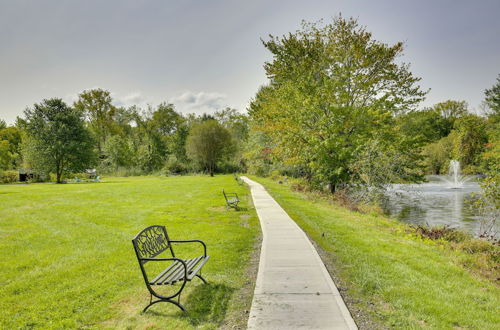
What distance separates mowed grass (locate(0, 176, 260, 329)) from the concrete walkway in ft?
1.08

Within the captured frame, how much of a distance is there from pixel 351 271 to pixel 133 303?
13.9 ft

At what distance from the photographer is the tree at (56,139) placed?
3147 cm

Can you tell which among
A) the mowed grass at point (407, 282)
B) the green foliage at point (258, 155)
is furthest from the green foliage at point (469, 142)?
the mowed grass at point (407, 282)

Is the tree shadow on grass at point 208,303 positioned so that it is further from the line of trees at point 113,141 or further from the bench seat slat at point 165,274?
the line of trees at point 113,141

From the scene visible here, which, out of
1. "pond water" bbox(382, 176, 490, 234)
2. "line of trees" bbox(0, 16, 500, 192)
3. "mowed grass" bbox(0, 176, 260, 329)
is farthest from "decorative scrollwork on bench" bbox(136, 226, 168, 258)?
"line of trees" bbox(0, 16, 500, 192)

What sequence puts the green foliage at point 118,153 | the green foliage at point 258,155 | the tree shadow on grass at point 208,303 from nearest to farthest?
the tree shadow on grass at point 208,303
the green foliage at point 258,155
the green foliage at point 118,153

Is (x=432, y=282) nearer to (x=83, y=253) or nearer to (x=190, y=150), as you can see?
(x=83, y=253)

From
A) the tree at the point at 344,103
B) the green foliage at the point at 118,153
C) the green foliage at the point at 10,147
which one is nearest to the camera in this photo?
A: the tree at the point at 344,103

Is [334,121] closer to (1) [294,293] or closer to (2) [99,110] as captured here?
(1) [294,293]

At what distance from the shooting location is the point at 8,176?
33.6m

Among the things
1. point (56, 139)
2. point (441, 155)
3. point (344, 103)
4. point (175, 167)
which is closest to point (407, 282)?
point (344, 103)

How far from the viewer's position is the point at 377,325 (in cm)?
397

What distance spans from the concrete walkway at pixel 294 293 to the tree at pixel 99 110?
196 feet

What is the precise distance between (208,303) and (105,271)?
2.68m
